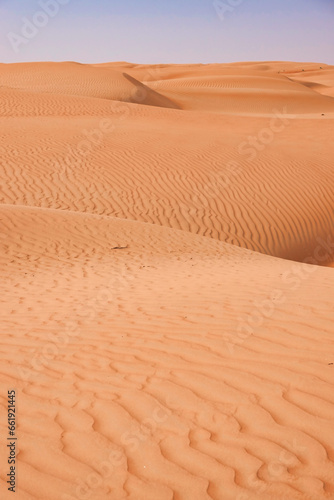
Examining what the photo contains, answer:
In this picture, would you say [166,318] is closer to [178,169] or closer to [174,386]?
[174,386]

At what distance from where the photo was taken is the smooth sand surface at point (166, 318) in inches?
113

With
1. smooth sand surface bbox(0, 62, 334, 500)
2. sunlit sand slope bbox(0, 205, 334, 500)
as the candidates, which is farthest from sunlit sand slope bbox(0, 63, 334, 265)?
sunlit sand slope bbox(0, 205, 334, 500)

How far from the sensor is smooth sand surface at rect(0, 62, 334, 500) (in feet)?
9.38

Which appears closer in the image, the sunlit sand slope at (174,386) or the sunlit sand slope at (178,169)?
the sunlit sand slope at (174,386)

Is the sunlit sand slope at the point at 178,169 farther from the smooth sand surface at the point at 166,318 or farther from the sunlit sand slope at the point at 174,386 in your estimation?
the sunlit sand slope at the point at 174,386

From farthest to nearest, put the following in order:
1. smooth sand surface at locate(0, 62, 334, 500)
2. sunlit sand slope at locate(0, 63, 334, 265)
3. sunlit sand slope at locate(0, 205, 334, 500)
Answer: sunlit sand slope at locate(0, 63, 334, 265), smooth sand surface at locate(0, 62, 334, 500), sunlit sand slope at locate(0, 205, 334, 500)

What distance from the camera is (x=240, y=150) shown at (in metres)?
18.2

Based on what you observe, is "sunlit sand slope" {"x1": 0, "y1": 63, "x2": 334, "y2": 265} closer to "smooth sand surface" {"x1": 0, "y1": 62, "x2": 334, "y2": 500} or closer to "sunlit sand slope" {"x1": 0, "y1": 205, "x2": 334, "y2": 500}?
"smooth sand surface" {"x1": 0, "y1": 62, "x2": 334, "y2": 500}

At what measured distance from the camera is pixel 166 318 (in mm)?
5473

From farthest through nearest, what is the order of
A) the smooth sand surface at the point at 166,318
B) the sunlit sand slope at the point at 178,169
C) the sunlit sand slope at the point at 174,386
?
the sunlit sand slope at the point at 178,169 → the smooth sand surface at the point at 166,318 → the sunlit sand slope at the point at 174,386

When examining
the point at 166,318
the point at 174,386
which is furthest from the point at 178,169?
the point at 174,386

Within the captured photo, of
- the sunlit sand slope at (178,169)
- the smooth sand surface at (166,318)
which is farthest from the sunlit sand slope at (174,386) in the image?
the sunlit sand slope at (178,169)

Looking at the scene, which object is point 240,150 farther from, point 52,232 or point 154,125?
point 52,232

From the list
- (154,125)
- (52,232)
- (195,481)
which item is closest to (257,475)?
(195,481)
